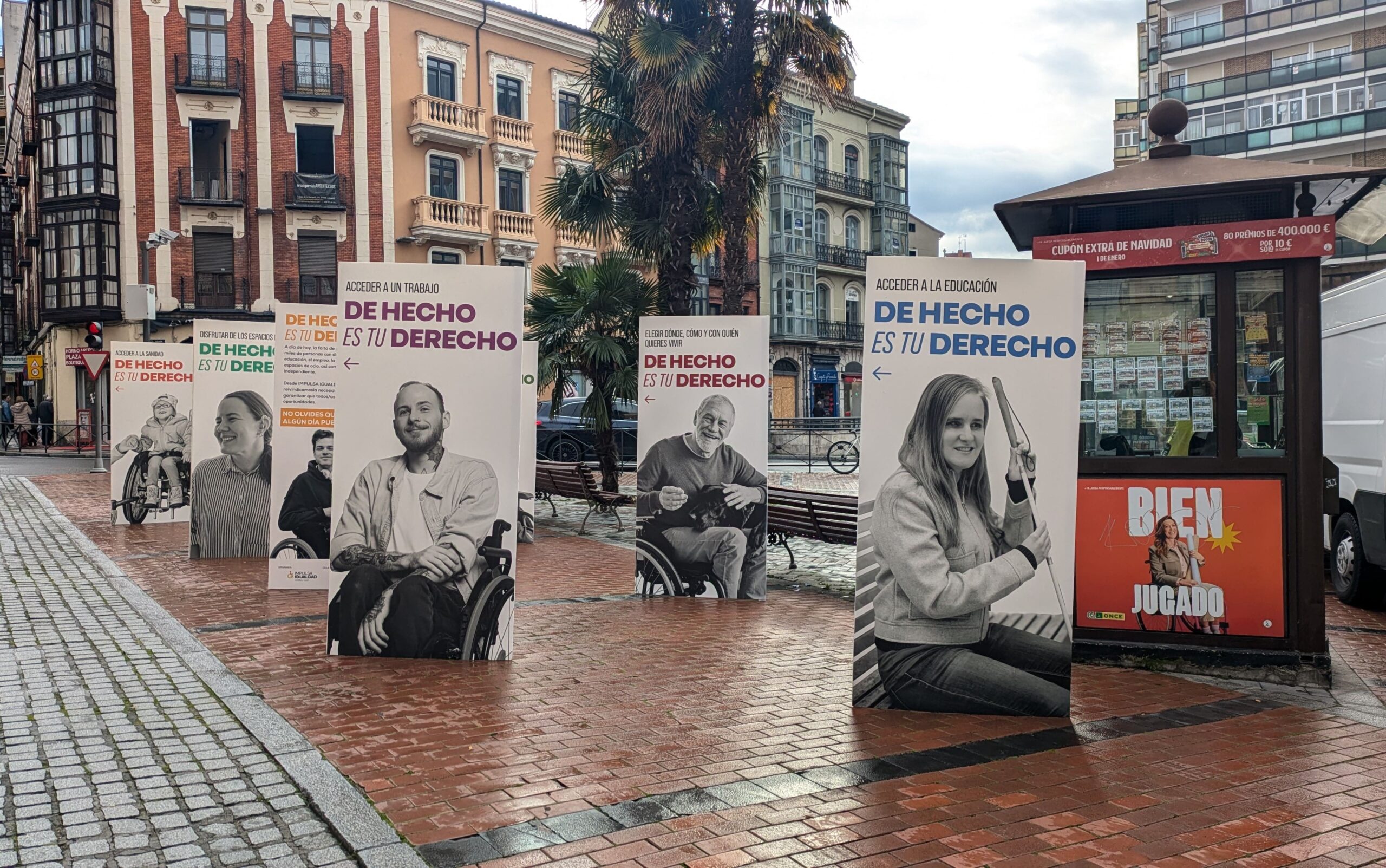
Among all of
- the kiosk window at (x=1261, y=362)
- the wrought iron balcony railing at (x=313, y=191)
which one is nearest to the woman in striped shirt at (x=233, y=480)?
the kiosk window at (x=1261, y=362)

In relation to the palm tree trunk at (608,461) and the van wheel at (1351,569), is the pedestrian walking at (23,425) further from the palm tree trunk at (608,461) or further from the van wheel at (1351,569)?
the van wheel at (1351,569)

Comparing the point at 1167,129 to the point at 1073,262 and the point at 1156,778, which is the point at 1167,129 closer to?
the point at 1073,262

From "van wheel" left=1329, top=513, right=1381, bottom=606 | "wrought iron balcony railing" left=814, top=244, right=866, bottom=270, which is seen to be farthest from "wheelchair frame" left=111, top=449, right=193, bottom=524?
"wrought iron balcony railing" left=814, top=244, right=866, bottom=270

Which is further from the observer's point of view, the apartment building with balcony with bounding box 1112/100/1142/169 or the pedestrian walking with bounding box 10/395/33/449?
the apartment building with balcony with bounding box 1112/100/1142/169

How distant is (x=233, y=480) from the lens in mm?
11297

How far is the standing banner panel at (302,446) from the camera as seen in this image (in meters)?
8.99

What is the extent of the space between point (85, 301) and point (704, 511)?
32.3m

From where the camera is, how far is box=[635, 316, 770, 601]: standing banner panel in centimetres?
903

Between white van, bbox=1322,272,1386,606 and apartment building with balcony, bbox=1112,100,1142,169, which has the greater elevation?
apartment building with balcony, bbox=1112,100,1142,169

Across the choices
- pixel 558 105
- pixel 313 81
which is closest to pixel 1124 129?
pixel 558 105

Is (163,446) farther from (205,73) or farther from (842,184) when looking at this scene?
(842,184)

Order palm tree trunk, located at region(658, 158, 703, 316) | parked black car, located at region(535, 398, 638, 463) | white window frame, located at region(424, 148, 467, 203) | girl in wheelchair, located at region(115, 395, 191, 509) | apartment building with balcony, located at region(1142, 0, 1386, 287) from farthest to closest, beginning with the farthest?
apartment building with balcony, located at region(1142, 0, 1386, 287), white window frame, located at region(424, 148, 467, 203), parked black car, located at region(535, 398, 638, 463), palm tree trunk, located at region(658, 158, 703, 316), girl in wheelchair, located at region(115, 395, 191, 509)

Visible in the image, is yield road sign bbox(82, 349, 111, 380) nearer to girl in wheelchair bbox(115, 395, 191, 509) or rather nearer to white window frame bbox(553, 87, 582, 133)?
girl in wheelchair bbox(115, 395, 191, 509)

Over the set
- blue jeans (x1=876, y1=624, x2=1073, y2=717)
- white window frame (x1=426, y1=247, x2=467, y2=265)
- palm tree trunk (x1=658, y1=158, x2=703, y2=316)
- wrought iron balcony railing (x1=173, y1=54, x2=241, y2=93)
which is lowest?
blue jeans (x1=876, y1=624, x2=1073, y2=717)
